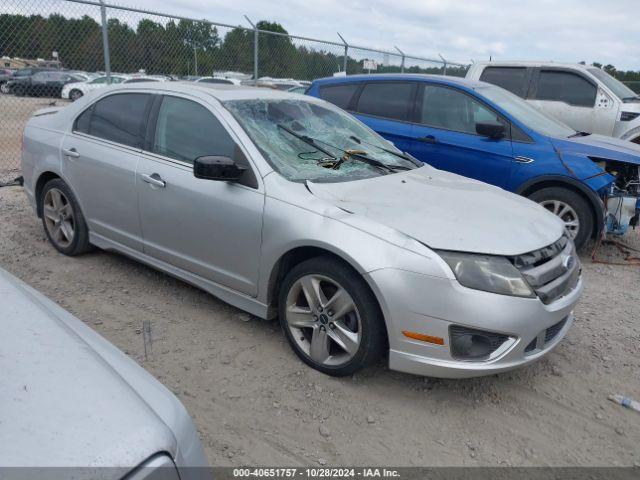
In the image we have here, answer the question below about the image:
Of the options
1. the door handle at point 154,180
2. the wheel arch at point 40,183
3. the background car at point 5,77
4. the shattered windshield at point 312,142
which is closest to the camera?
the shattered windshield at point 312,142

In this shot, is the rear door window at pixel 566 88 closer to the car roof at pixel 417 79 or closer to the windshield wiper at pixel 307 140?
the car roof at pixel 417 79

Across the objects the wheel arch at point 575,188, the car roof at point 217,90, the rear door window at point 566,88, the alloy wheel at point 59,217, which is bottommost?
the alloy wheel at point 59,217

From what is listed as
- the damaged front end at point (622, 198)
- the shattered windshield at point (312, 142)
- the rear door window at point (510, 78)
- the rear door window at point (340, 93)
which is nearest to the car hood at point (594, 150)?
the damaged front end at point (622, 198)

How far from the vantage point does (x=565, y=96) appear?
8.12m

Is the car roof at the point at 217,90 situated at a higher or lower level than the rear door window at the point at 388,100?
higher

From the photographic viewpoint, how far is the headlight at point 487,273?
2.55 m

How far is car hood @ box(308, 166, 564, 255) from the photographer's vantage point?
2674 millimetres

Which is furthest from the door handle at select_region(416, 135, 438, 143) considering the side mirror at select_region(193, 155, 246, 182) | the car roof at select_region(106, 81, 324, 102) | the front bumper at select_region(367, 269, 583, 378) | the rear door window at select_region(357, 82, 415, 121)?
the front bumper at select_region(367, 269, 583, 378)

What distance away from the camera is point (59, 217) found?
4.54 metres

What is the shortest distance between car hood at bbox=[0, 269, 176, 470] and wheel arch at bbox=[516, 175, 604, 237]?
4705 mm

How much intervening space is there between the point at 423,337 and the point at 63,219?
3443mm

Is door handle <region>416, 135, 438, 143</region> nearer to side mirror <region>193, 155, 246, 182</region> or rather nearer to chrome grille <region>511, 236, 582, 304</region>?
chrome grille <region>511, 236, 582, 304</region>

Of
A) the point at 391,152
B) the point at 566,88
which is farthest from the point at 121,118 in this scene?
the point at 566,88

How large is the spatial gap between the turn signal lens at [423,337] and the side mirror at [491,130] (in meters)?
3.34
